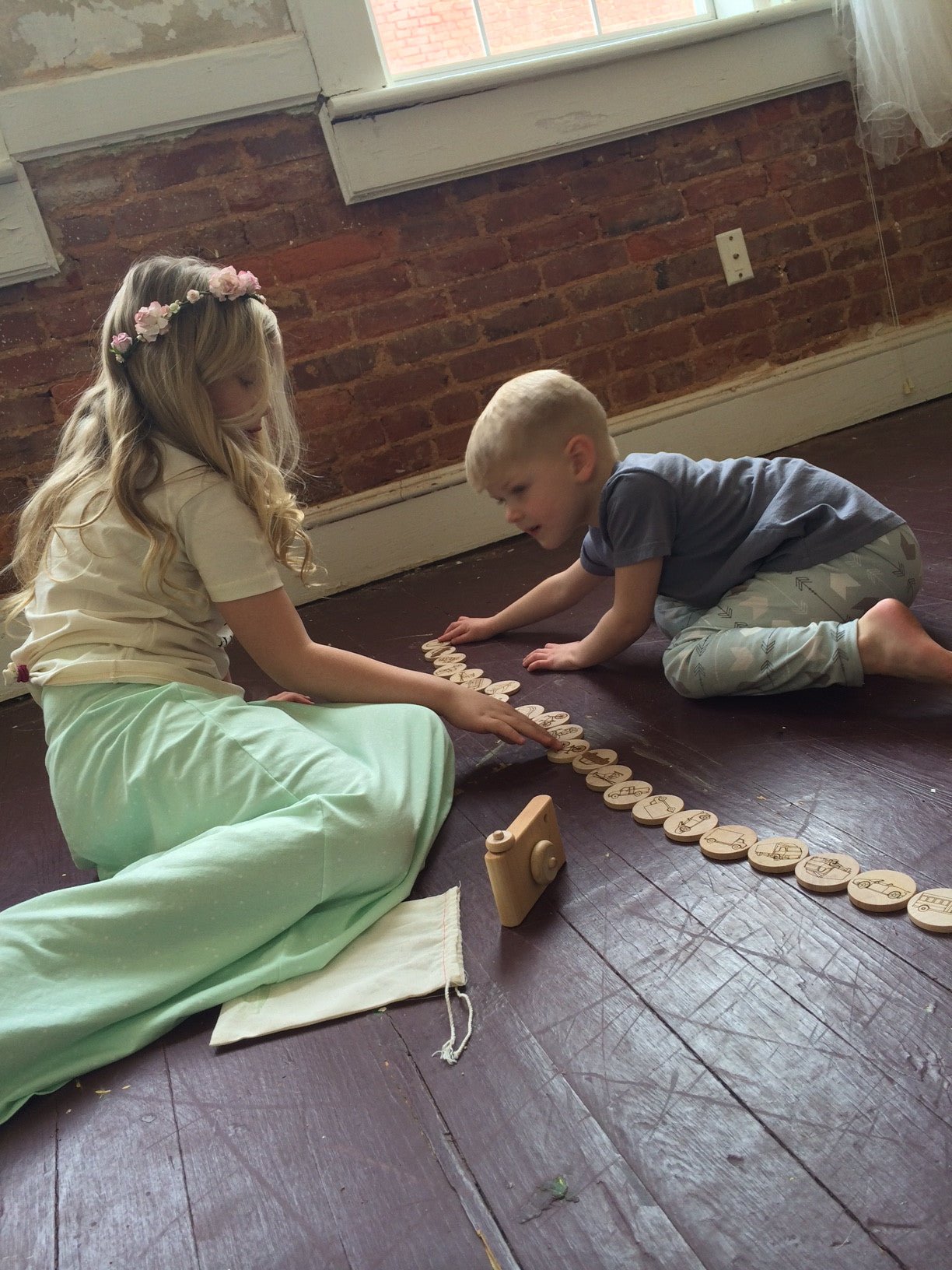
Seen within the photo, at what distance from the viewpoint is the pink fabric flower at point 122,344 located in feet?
4.78

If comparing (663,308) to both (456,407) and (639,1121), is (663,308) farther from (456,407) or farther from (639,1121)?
(639,1121)

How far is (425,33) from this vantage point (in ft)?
8.98

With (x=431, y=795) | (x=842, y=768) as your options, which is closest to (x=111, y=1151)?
(x=431, y=795)

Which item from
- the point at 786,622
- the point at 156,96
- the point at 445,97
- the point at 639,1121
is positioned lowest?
the point at 639,1121

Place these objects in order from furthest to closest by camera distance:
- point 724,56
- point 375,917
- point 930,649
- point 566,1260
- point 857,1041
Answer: point 724,56 → point 930,649 → point 375,917 → point 857,1041 → point 566,1260

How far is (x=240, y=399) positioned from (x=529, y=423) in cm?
43

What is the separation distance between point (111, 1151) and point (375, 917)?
1.14ft

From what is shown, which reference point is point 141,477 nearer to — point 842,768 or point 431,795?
point 431,795

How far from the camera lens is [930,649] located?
1313mm

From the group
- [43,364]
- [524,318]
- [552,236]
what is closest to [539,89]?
[552,236]

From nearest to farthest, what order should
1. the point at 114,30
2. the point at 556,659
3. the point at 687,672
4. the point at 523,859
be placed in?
the point at 523,859 < the point at 687,672 < the point at 556,659 < the point at 114,30

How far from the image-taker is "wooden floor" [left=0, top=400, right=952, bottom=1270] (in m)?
0.69

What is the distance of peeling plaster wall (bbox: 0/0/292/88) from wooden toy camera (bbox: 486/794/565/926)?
222 cm

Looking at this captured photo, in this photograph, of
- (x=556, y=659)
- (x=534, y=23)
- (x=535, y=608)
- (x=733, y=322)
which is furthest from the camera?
(x=733, y=322)
